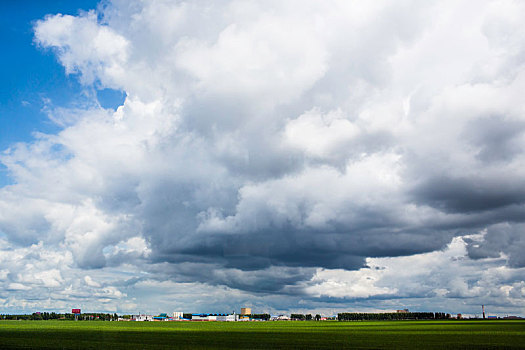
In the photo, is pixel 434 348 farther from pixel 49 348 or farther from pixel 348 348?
pixel 49 348

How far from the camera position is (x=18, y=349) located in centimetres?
7331

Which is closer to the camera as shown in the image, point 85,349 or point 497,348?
point 85,349

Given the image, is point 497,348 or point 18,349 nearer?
point 18,349

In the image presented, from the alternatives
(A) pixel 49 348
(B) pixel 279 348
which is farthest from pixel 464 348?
(A) pixel 49 348

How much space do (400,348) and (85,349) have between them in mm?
51156

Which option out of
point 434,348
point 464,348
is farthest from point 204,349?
point 464,348

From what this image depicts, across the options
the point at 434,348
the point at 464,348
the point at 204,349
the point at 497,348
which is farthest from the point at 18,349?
the point at 497,348

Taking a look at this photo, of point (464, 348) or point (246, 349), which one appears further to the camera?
point (464, 348)

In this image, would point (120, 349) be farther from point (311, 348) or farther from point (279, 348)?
point (311, 348)

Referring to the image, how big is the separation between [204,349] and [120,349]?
43.5 ft

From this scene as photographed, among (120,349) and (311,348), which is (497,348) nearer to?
(311,348)

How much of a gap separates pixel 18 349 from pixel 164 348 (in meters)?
22.9

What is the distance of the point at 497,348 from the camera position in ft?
256

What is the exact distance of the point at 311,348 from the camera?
75938 mm
